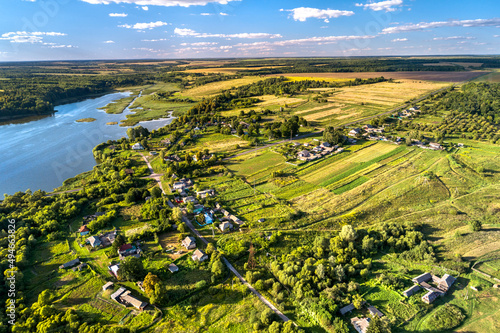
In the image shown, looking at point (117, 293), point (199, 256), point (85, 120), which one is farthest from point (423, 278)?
point (85, 120)

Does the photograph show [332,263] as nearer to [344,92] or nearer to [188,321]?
[188,321]

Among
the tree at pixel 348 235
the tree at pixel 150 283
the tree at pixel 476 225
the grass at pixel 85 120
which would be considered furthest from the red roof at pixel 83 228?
the grass at pixel 85 120

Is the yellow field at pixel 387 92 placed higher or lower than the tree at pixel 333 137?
higher

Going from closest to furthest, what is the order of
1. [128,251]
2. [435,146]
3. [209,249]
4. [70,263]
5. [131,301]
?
[131,301]
[70,263]
[209,249]
[128,251]
[435,146]

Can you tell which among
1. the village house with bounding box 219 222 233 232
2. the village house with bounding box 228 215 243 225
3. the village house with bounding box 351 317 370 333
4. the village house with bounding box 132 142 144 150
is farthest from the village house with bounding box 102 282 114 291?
the village house with bounding box 132 142 144 150

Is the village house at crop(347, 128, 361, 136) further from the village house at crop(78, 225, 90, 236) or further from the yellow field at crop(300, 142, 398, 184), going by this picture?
the village house at crop(78, 225, 90, 236)

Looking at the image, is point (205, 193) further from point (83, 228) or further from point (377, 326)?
point (377, 326)

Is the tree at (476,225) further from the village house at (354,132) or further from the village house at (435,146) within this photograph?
the village house at (354,132)
